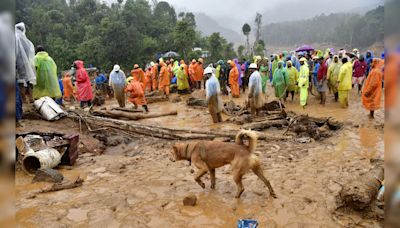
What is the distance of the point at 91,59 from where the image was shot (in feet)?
87.1

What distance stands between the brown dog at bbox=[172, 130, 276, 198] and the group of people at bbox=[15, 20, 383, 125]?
3.60 metres

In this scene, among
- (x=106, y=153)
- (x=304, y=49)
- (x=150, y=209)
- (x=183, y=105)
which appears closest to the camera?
(x=150, y=209)

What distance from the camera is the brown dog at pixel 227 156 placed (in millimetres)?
4496

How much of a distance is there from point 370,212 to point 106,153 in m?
5.50

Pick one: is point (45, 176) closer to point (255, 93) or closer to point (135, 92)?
point (135, 92)

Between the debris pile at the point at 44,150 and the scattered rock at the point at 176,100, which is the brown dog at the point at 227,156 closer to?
the debris pile at the point at 44,150

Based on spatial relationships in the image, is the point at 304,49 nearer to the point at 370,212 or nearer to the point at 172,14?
the point at 370,212

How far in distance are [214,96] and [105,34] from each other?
744 inches

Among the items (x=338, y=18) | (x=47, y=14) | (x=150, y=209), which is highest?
(x=338, y=18)

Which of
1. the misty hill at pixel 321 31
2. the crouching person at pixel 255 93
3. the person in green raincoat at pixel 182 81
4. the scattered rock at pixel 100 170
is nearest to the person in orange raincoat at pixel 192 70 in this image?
the person in green raincoat at pixel 182 81

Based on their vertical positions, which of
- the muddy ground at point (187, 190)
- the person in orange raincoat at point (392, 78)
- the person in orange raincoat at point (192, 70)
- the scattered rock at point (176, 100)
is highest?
the person in orange raincoat at point (192, 70)

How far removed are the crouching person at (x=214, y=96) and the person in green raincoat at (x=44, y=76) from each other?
13.4 feet

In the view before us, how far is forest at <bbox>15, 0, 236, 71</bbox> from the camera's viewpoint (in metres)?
26.2

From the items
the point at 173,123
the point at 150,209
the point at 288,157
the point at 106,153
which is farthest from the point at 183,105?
the point at 150,209
